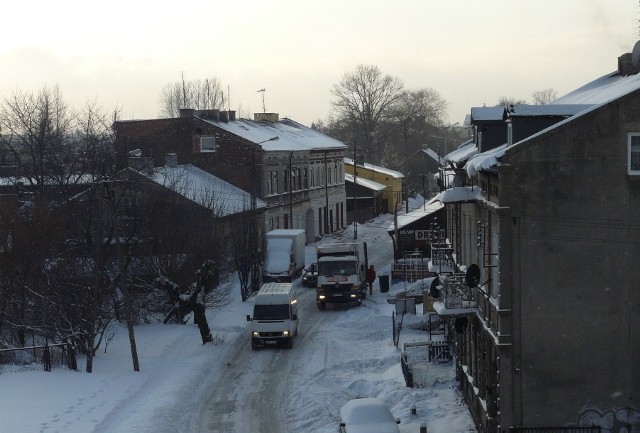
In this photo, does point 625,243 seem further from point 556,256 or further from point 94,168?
point 94,168

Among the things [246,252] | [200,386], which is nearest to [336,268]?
[246,252]

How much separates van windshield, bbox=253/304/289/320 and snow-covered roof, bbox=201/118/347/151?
92.2ft

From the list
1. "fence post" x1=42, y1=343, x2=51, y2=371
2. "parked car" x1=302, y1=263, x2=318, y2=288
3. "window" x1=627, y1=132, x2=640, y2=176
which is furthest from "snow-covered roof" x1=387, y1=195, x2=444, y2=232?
"window" x1=627, y1=132, x2=640, y2=176

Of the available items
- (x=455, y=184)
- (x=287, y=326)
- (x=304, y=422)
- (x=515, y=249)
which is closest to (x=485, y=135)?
(x=455, y=184)

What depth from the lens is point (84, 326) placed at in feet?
99.2

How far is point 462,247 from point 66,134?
3225 cm

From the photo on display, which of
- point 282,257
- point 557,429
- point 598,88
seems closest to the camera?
point 557,429

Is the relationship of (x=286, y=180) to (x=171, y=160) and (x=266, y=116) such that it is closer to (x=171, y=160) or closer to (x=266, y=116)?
(x=171, y=160)

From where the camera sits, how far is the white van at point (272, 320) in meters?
34.7

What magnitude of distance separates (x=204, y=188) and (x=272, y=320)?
20991mm

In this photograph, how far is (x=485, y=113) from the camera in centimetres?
2358

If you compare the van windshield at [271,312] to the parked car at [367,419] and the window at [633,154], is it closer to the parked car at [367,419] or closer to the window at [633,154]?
the parked car at [367,419]

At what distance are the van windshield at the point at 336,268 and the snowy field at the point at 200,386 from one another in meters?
4.07

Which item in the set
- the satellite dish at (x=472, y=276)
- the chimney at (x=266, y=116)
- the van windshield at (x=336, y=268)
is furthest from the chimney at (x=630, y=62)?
the chimney at (x=266, y=116)
